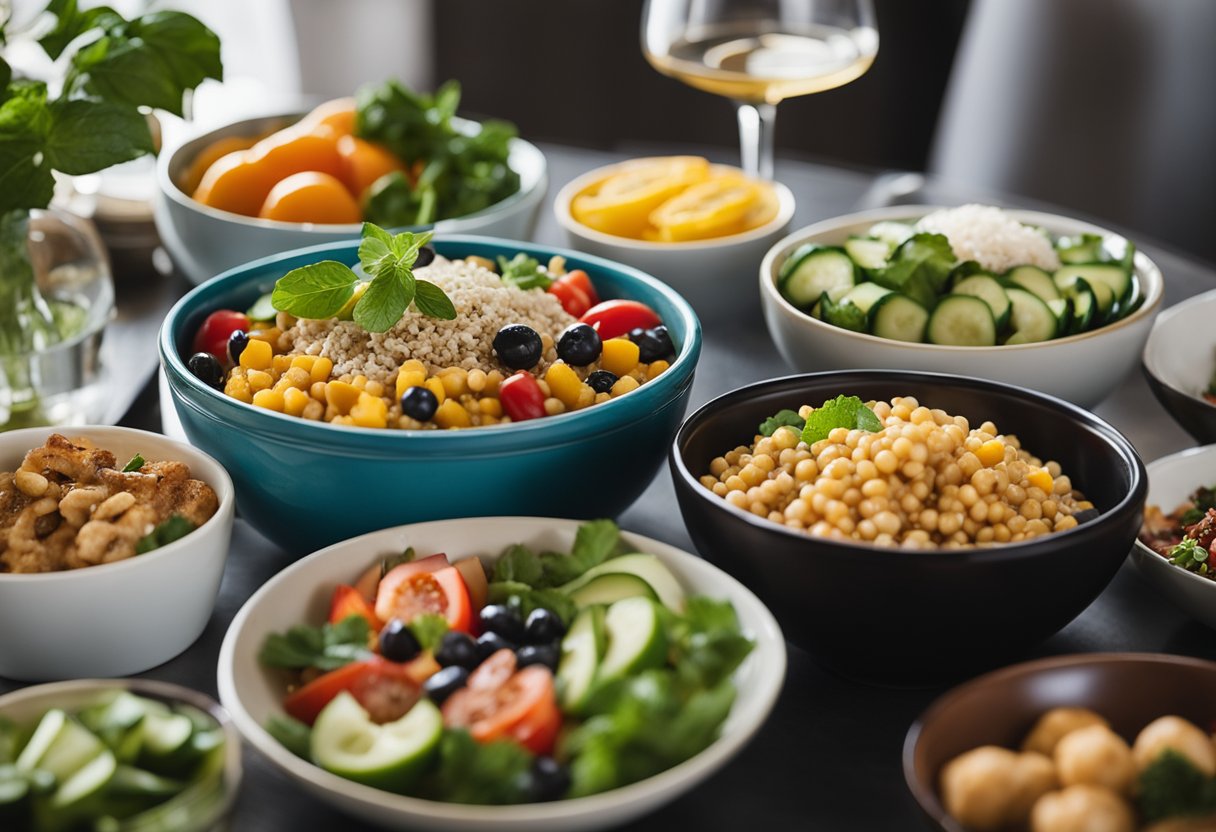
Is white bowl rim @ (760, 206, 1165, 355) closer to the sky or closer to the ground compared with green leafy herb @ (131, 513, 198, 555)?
closer to the sky

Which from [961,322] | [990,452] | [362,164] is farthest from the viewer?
[362,164]

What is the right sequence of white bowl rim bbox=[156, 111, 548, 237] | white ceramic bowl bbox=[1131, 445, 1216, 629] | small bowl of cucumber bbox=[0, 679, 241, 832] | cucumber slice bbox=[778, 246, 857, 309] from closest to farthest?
1. small bowl of cucumber bbox=[0, 679, 241, 832]
2. white ceramic bowl bbox=[1131, 445, 1216, 629]
3. cucumber slice bbox=[778, 246, 857, 309]
4. white bowl rim bbox=[156, 111, 548, 237]

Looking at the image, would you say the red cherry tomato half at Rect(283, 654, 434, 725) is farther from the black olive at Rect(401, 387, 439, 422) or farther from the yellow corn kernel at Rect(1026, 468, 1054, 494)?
Answer: the yellow corn kernel at Rect(1026, 468, 1054, 494)

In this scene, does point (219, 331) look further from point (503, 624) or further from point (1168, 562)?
point (1168, 562)

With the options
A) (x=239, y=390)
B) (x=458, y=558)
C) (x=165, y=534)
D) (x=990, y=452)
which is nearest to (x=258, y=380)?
(x=239, y=390)

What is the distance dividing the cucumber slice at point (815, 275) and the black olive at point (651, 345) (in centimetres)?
39

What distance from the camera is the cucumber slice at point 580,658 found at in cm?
130

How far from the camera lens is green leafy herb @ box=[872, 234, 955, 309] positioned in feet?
6.75

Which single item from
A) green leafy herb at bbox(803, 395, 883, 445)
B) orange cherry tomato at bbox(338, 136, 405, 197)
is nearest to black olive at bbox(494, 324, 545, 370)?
green leafy herb at bbox(803, 395, 883, 445)

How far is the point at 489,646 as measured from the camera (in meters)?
1.38

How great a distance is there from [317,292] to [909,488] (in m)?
0.78

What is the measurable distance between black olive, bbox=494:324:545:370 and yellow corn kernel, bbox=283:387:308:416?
0.25 m

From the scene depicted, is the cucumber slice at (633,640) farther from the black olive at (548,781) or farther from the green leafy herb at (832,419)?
the green leafy herb at (832,419)

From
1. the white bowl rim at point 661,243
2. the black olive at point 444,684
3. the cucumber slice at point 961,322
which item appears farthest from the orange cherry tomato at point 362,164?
the black olive at point 444,684
